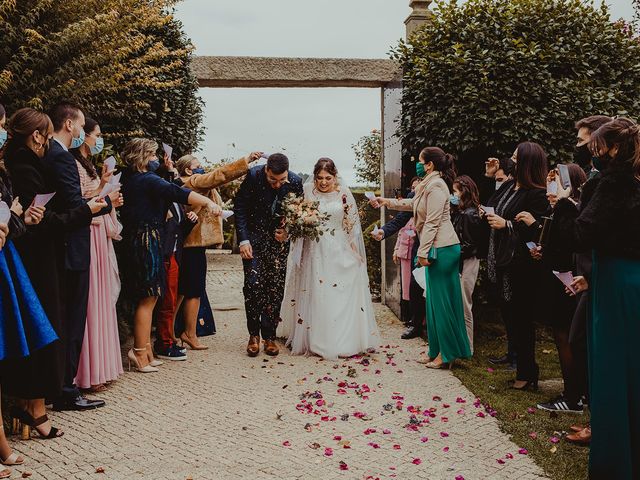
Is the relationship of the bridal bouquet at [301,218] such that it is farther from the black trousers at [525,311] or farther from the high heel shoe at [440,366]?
the black trousers at [525,311]

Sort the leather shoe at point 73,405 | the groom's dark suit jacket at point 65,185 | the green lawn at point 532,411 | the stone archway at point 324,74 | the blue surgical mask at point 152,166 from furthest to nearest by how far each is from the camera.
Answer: the stone archway at point 324,74
the blue surgical mask at point 152,166
the leather shoe at point 73,405
the groom's dark suit jacket at point 65,185
the green lawn at point 532,411

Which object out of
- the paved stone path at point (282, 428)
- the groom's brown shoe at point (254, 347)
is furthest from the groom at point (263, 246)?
the paved stone path at point (282, 428)

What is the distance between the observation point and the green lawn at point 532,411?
14.3ft

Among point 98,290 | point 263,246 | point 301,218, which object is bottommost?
point 98,290

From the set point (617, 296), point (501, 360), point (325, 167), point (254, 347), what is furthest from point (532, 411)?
point (325, 167)

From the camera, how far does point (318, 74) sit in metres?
9.98

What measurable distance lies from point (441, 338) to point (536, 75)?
3738mm

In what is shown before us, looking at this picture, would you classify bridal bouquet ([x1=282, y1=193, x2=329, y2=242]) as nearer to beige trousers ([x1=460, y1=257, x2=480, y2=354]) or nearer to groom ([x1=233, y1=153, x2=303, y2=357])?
groom ([x1=233, y1=153, x2=303, y2=357])

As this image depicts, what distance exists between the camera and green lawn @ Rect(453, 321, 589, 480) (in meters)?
4.35

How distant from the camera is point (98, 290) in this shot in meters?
5.74

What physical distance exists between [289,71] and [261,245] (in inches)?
144

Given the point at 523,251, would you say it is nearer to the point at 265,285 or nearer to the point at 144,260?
the point at 265,285

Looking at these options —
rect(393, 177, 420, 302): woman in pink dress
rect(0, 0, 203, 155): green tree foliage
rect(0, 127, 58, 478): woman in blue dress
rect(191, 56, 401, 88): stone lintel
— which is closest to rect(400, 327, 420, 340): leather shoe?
rect(393, 177, 420, 302): woman in pink dress

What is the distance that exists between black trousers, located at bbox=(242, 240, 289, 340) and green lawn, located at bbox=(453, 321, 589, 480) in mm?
2115
